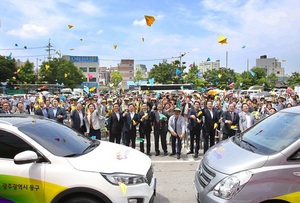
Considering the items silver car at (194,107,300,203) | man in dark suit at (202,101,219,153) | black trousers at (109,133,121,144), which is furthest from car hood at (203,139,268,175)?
black trousers at (109,133,121,144)

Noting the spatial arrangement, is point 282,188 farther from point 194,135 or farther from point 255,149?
point 194,135

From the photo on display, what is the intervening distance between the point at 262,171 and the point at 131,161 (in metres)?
1.83

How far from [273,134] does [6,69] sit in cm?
5185

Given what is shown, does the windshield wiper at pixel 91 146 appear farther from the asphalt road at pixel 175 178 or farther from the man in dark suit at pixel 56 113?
the man in dark suit at pixel 56 113

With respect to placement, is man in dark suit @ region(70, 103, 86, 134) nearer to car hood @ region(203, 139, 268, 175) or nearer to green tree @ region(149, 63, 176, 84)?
car hood @ region(203, 139, 268, 175)

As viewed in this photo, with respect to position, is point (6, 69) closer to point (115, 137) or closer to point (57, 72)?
point (57, 72)

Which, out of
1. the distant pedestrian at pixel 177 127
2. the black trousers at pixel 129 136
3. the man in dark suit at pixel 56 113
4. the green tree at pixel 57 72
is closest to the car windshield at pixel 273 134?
the distant pedestrian at pixel 177 127

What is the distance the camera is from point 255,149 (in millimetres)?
3938

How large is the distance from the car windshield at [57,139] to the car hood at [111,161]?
0.20 m

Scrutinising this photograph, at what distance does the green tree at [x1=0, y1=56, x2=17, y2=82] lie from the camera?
156 feet

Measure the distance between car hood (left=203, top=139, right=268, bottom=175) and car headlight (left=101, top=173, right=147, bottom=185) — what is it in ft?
3.49

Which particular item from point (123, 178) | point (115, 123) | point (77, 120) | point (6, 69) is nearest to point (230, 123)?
point (115, 123)

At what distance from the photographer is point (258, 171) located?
3.38 meters

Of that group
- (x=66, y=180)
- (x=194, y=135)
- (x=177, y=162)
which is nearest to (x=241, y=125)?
(x=194, y=135)
